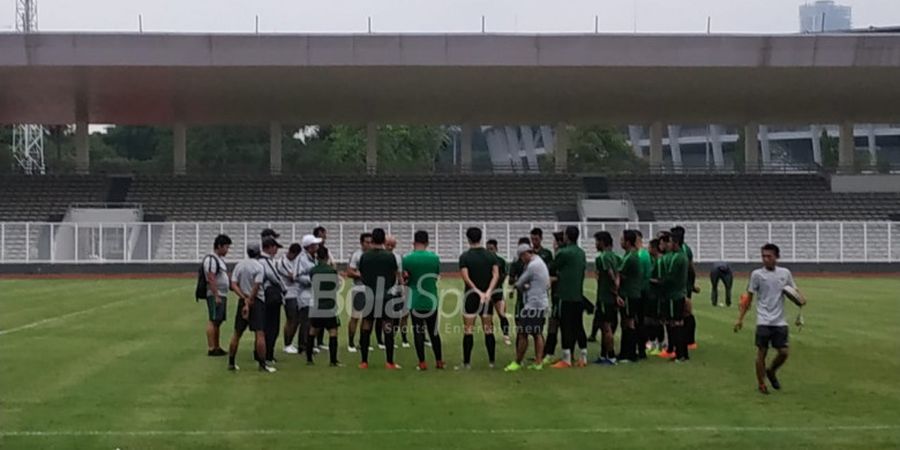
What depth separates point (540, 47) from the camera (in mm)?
44531

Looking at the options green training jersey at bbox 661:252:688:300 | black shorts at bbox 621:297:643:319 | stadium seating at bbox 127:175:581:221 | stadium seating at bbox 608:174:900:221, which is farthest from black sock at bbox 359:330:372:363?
stadium seating at bbox 608:174:900:221

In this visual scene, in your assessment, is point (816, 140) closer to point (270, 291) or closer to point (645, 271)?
point (645, 271)

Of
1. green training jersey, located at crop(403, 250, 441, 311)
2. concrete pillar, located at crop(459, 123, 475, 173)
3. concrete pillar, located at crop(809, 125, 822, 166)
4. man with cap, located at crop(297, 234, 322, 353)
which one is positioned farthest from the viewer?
concrete pillar, located at crop(809, 125, 822, 166)

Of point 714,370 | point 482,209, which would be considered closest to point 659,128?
point 482,209

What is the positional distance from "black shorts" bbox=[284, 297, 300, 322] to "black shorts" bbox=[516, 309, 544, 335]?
10.5 ft

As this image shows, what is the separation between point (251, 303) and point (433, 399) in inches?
136

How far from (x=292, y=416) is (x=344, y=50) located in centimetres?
3202

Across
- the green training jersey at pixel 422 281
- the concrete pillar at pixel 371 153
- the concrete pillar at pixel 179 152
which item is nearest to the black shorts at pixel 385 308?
the green training jersey at pixel 422 281

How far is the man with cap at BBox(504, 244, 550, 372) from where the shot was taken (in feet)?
56.0

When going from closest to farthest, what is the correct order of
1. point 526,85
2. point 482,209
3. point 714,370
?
point 714,370 < point 526,85 < point 482,209

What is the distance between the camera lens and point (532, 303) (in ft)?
55.9

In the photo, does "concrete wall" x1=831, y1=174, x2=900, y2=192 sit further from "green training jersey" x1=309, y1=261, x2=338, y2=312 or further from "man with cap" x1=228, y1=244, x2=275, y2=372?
"man with cap" x1=228, y1=244, x2=275, y2=372

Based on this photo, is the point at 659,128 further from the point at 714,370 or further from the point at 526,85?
the point at 714,370

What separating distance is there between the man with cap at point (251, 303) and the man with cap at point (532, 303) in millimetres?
3156
